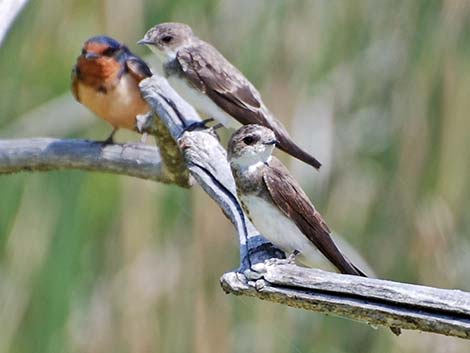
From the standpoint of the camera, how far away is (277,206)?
96.3 inches

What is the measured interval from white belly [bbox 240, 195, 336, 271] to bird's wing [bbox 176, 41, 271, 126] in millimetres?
782

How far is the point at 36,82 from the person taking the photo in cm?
365

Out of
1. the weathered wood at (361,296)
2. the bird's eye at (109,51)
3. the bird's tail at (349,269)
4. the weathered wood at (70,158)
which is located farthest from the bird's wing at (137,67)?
the weathered wood at (361,296)

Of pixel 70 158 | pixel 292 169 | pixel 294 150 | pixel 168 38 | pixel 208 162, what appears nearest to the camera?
pixel 208 162

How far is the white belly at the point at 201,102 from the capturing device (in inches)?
129

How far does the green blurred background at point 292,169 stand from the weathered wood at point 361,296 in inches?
52.2

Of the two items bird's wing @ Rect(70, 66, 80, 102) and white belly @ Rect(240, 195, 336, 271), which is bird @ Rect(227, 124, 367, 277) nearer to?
white belly @ Rect(240, 195, 336, 271)

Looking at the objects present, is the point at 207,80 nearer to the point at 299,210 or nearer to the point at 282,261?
the point at 299,210

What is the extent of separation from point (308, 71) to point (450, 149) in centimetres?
51

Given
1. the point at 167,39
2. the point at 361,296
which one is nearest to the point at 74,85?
the point at 167,39

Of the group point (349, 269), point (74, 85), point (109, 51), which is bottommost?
point (349, 269)

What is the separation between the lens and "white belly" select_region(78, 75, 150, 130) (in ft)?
12.1

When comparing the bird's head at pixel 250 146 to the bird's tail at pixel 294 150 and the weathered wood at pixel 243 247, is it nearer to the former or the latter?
the weathered wood at pixel 243 247

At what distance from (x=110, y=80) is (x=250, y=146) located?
147 centimetres
